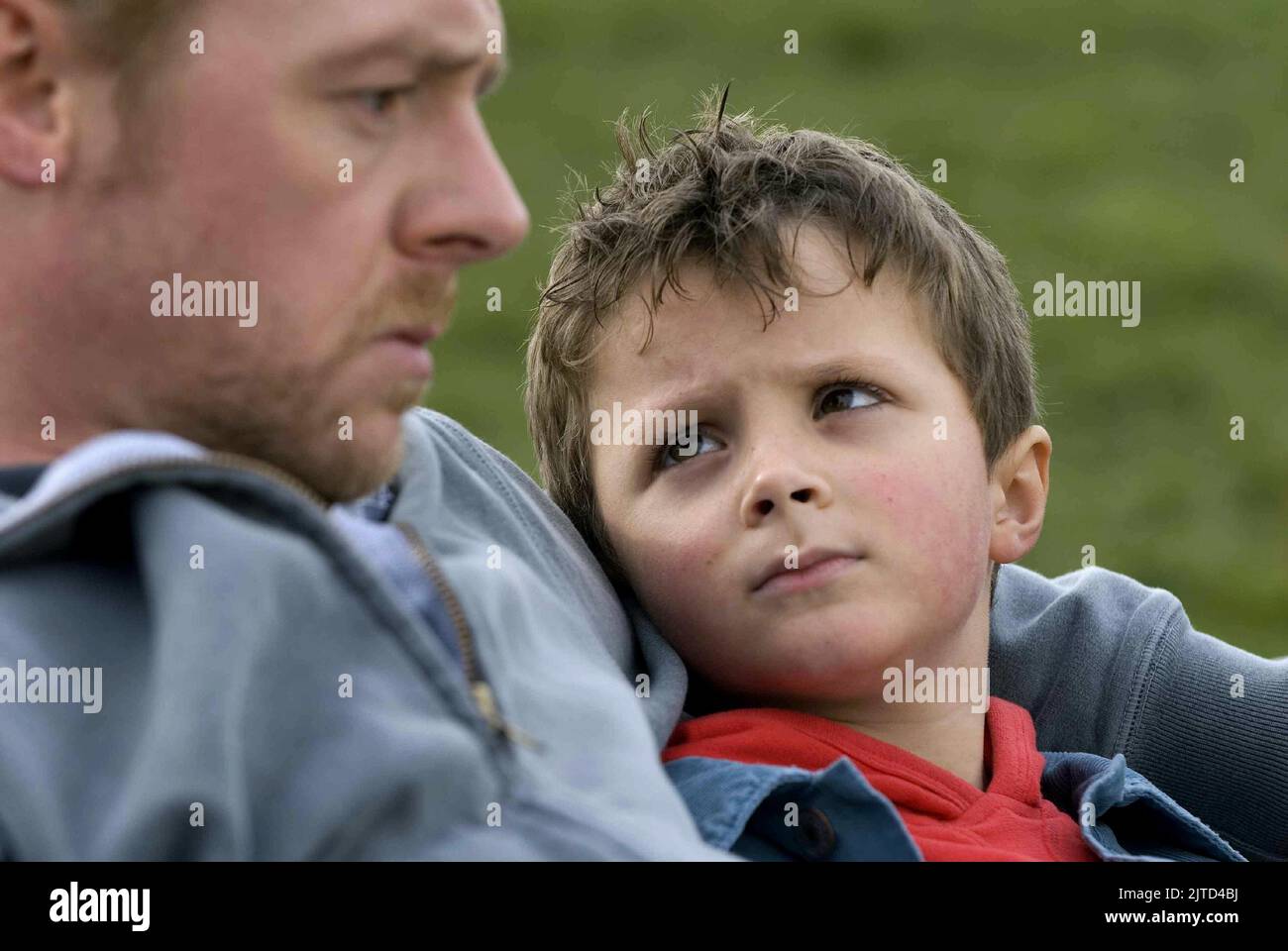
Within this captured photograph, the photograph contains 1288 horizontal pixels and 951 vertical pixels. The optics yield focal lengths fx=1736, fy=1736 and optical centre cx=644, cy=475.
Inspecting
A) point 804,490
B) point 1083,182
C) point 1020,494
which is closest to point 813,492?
point 804,490

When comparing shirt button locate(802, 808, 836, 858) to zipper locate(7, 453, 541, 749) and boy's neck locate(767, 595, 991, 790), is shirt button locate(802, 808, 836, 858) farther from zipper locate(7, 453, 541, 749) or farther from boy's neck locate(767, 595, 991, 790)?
zipper locate(7, 453, 541, 749)

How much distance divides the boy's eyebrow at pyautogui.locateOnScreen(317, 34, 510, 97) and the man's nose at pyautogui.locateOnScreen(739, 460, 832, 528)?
53cm

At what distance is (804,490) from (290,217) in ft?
2.10

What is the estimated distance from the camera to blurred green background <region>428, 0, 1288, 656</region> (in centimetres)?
504

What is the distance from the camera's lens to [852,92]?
6.60m

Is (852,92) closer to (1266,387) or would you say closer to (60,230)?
(1266,387)

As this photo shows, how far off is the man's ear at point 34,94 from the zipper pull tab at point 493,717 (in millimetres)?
623

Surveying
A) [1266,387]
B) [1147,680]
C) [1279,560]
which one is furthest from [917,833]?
[1266,387]

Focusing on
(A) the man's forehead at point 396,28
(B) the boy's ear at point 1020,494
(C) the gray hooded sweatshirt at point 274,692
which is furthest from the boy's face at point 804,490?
(A) the man's forehead at point 396,28

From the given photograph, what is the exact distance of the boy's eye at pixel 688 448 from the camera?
6.53ft

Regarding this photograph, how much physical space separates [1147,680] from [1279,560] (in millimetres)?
2872

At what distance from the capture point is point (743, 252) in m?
1.99

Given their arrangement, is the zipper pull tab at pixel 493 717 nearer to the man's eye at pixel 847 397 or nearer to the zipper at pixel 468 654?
the zipper at pixel 468 654

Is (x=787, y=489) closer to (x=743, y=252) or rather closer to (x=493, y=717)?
(x=743, y=252)
